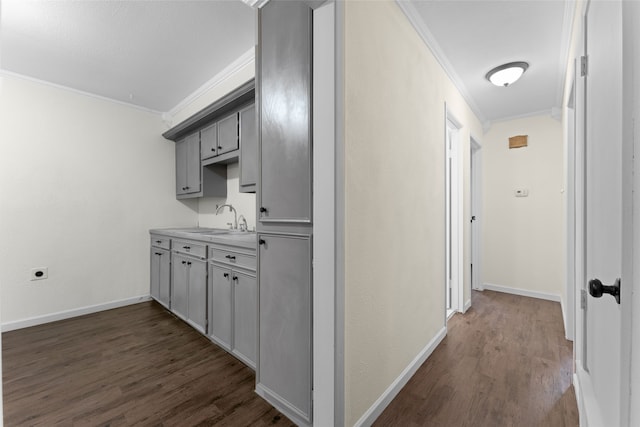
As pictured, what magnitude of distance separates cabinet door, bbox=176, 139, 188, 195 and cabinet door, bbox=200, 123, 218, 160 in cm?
48

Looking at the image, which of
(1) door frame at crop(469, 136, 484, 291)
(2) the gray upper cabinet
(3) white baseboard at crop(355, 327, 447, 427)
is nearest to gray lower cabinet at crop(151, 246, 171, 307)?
(2) the gray upper cabinet

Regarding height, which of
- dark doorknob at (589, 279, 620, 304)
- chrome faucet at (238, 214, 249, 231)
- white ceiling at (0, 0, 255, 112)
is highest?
white ceiling at (0, 0, 255, 112)

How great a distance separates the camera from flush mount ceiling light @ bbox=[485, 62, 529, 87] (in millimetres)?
2561

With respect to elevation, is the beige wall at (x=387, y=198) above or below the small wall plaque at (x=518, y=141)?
below

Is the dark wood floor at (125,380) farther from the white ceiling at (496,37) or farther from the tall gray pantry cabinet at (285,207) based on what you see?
the white ceiling at (496,37)

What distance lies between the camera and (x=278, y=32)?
1.65m

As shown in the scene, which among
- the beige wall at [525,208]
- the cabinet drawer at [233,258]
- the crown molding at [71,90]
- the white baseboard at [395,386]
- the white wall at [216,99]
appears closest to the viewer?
the white baseboard at [395,386]

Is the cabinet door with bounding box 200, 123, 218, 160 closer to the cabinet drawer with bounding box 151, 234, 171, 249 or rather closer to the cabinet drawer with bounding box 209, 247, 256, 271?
the cabinet drawer with bounding box 151, 234, 171, 249

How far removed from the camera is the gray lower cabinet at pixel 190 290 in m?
2.55

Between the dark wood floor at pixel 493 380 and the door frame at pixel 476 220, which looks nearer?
the dark wood floor at pixel 493 380

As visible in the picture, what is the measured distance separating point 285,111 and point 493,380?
2232 millimetres

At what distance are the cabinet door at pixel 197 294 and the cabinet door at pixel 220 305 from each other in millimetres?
107

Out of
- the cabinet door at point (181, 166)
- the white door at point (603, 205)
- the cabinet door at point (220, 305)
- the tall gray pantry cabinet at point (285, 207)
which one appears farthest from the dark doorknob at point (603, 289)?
the cabinet door at point (181, 166)

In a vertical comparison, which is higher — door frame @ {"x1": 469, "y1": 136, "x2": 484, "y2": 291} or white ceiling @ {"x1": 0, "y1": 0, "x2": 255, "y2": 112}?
white ceiling @ {"x1": 0, "y1": 0, "x2": 255, "y2": 112}
